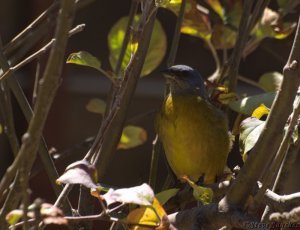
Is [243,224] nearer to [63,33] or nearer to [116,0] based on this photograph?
[63,33]

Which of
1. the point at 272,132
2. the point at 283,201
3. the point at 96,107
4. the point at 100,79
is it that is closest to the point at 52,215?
the point at 272,132

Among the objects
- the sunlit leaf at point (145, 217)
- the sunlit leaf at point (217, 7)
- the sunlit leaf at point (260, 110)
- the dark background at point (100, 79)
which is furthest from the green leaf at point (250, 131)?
the dark background at point (100, 79)

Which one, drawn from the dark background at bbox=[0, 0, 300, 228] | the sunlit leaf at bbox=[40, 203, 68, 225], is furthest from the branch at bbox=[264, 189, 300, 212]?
the dark background at bbox=[0, 0, 300, 228]

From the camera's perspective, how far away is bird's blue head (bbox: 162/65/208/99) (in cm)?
220

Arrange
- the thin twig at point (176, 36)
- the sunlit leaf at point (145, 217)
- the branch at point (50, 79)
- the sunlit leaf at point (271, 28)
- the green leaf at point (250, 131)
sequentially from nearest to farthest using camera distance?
1. the branch at point (50, 79)
2. the sunlit leaf at point (145, 217)
3. the green leaf at point (250, 131)
4. the thin twig at point (176, 36)
5. the sunlit leaf at point (271, 28)

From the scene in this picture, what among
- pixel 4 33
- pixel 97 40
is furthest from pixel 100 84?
pixel 4 33

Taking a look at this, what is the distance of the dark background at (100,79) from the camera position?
4.12 m

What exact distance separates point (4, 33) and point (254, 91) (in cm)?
160

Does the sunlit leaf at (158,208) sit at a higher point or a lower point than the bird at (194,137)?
higher

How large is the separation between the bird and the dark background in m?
1.92

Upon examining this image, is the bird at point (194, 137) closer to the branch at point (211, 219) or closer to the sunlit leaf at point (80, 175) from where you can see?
the branch at point (211, 219)

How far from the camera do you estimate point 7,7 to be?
4.61 metres

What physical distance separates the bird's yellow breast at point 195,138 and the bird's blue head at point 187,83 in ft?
0.35

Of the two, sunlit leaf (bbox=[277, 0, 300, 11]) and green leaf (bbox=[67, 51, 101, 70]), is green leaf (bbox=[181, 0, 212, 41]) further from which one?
green leaf (bbox=[67, 51, 101, 70])
